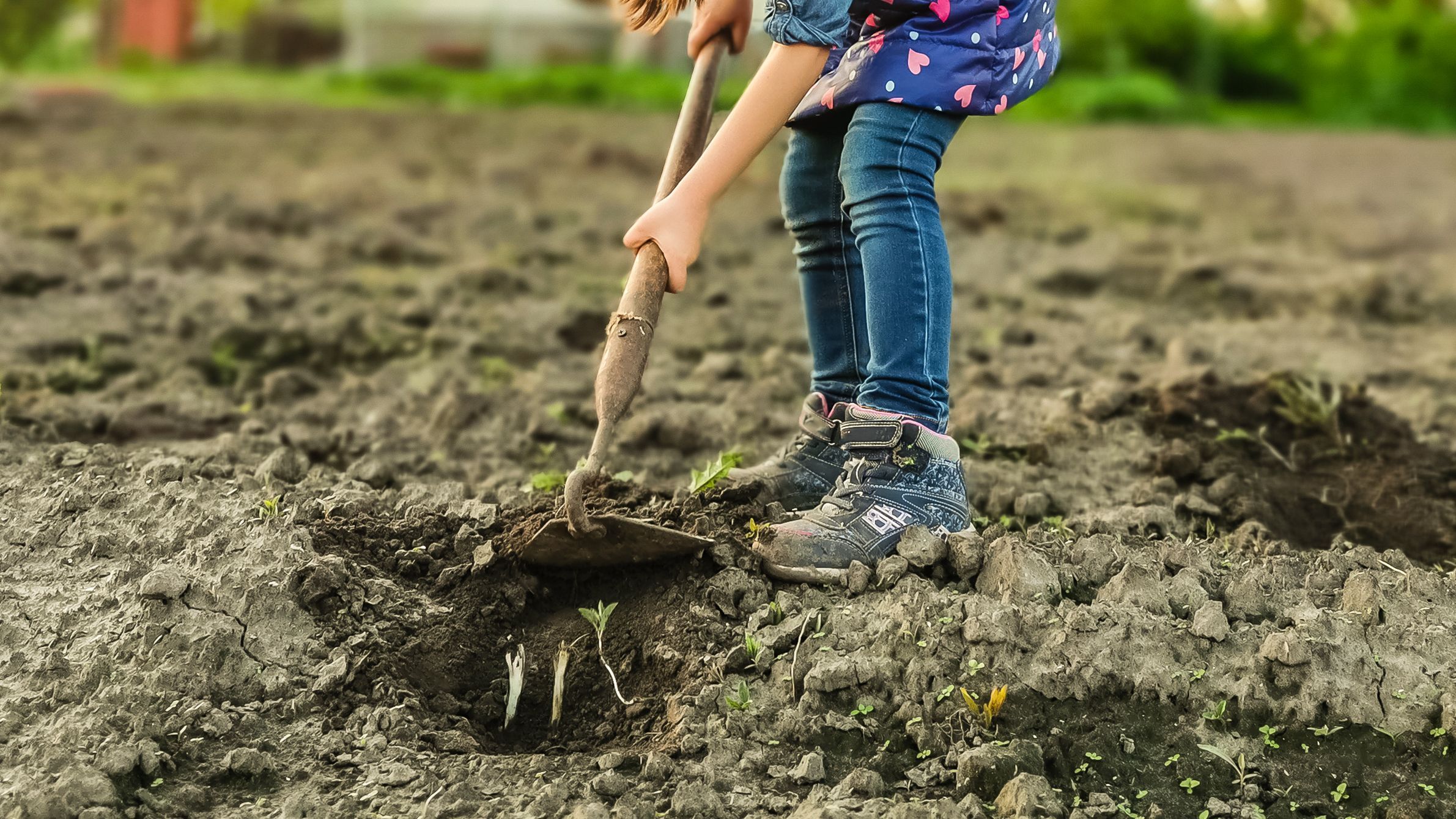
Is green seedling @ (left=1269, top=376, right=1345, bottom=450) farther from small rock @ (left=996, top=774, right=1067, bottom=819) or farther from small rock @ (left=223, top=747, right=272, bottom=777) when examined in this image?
small rock @ (left=223, top=747, right=272, bottom=777)

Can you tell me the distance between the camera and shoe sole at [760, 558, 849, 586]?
2416mm

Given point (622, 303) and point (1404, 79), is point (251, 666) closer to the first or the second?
point (622, 303)

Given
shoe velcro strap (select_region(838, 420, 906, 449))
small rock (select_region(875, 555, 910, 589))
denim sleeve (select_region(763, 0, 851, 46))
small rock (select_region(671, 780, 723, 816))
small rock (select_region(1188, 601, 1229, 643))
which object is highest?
denim sleeve (select_region(763, 0, 851, 46))

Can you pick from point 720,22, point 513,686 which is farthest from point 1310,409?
point 513,686

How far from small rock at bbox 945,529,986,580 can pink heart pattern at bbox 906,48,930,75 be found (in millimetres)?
877

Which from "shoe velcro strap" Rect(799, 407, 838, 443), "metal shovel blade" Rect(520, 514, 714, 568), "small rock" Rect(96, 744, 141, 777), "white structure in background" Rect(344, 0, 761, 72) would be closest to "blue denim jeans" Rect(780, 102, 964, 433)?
"shoe velcro strap" Rect(799, 407, 838, 443)

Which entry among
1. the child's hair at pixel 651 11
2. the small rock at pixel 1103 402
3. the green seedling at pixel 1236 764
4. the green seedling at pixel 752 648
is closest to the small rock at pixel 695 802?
the green seedling at pixel 752 648

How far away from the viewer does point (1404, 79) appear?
18.2 metres

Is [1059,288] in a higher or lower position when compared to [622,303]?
lower

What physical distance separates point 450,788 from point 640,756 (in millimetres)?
297

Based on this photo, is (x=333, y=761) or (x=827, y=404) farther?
(x=827, y=404)

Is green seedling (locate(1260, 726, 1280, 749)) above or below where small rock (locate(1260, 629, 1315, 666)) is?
below

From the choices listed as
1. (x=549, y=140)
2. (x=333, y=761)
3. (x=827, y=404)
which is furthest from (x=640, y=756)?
(x=549, y=140)

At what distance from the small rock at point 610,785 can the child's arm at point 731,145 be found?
2.89 feet
